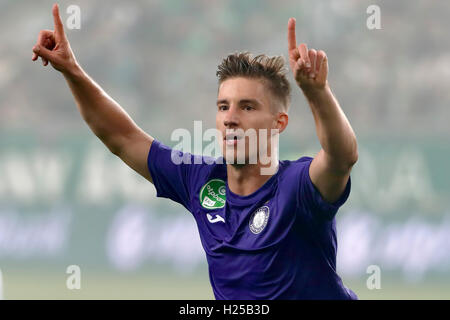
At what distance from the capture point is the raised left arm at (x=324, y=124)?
376 cm

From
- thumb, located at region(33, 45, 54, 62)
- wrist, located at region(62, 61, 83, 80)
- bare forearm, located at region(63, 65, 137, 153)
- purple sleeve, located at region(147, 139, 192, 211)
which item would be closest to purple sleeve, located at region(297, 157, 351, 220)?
purple sleeve, located at region(147, 139, 192, 211)

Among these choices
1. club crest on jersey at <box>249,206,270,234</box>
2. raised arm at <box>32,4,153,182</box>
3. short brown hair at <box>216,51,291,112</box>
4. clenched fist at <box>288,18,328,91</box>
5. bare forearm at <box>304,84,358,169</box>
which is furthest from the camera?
raised arm at <box>32,4,153,182</box>

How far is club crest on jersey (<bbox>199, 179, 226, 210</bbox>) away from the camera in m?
4.89

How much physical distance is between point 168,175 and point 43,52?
53.2 inches

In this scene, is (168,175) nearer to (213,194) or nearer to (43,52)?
(213,194)

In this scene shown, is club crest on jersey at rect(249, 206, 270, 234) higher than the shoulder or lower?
lower

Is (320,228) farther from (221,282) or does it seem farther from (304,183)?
(221,282)

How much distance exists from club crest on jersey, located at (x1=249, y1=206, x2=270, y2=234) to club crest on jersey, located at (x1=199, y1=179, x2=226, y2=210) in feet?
1.15

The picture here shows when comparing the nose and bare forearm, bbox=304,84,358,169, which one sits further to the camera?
the nose

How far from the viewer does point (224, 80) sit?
4.96 m

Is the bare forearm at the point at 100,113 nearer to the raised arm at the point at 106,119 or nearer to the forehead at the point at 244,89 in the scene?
the raised arm at the point at 106,119

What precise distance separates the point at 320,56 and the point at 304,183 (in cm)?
96

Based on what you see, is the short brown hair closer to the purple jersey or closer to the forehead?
the forehead

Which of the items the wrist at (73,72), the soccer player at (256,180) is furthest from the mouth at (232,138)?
the wrist at (73,72)
